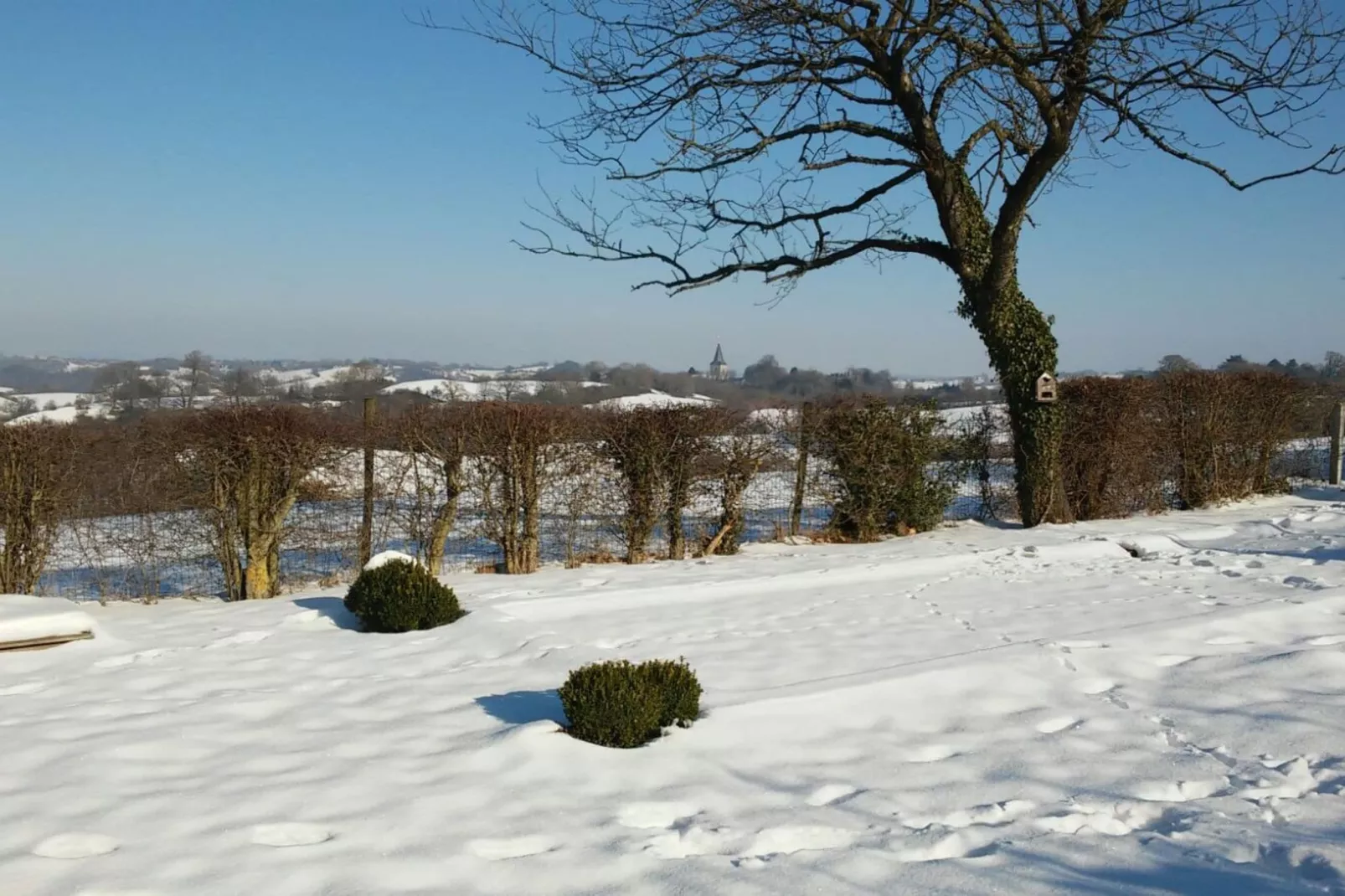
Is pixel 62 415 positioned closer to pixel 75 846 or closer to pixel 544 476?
pixel 544 476

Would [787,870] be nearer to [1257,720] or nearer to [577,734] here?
[577,734]

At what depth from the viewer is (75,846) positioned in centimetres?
337

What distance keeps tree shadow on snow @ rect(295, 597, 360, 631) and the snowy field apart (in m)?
0.04

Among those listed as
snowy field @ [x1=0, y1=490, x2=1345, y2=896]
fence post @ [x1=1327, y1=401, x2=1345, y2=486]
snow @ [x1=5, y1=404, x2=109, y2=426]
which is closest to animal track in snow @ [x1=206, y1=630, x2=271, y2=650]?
snowy field @ [x1=0, y1=490, x2=1345, y2=896]

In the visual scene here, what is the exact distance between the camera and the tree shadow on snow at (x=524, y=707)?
4824 mm

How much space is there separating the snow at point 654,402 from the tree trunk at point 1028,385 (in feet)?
12.3

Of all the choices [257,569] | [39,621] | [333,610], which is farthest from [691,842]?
[257,569]

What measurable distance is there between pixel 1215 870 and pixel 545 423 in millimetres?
7123

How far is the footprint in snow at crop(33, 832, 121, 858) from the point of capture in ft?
10.8

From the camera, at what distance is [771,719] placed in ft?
15.7

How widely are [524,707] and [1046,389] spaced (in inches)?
330

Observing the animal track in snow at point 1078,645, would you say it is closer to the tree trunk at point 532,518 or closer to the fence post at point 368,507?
the tree trunk at point 532,518

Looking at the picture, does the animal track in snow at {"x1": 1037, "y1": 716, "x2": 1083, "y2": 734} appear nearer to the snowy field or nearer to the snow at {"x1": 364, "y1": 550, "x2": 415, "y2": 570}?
the snowy field

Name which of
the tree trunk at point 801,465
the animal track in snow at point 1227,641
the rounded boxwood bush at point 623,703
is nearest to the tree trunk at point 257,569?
the rounded boxwood bush at point 623,703
